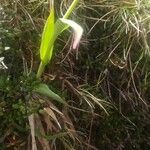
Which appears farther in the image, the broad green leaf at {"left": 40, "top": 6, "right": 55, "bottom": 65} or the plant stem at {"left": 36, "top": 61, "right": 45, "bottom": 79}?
the plant stem at {"left": 36, "top": 61, "right": 45, "bottom": 79}

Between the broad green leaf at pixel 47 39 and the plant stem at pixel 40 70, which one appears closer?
the broad green leaf at pixel 47 39

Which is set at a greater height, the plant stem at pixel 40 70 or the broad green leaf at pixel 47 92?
the plant stem at pixel 40 70

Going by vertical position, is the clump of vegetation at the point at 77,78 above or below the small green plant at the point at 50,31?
below

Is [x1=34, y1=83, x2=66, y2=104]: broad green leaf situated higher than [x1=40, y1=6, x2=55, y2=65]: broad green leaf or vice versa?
[x1=40, y1=6, x2=55, y2=65]: broad green leaf

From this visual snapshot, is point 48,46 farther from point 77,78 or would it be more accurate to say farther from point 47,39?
point 77,78

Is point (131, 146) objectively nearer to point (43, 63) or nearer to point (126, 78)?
point (126, 78)
